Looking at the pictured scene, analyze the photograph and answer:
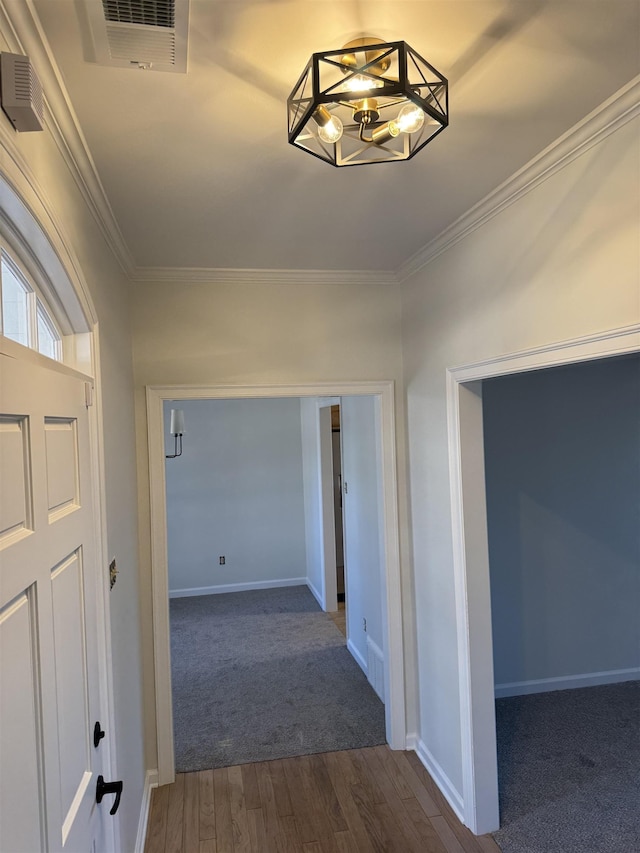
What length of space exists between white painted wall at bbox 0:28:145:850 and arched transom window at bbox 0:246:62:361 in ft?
0.42

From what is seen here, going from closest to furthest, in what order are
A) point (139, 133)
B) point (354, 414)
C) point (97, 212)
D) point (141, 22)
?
1. point (141, 22)
2. point (139, 133)
3. point (97, 212)
4. point (354, 414)

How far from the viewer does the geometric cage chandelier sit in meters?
1.09

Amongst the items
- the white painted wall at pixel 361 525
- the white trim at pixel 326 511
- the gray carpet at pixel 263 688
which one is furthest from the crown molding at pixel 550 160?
the white trim at pixel 326 511

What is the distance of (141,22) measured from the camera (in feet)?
3.54

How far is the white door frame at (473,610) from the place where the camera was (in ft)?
7.79

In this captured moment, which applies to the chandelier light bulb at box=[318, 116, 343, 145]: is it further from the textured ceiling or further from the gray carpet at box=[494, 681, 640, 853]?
the gray carpet at box=[494, 681, 640, 853]

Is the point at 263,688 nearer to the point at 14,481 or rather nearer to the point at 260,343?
the point at 260,343

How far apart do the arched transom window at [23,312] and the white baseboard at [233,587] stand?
15.6ft

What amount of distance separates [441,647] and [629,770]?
1.25m

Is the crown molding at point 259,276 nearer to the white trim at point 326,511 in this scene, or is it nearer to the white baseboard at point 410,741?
the white trim at point 326,511

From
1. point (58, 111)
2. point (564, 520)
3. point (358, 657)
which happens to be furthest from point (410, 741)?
point (58, 111)

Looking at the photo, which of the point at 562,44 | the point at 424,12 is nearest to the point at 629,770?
the point at 562,44

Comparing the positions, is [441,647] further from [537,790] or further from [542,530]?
[542,530]

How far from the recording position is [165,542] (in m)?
2.79
